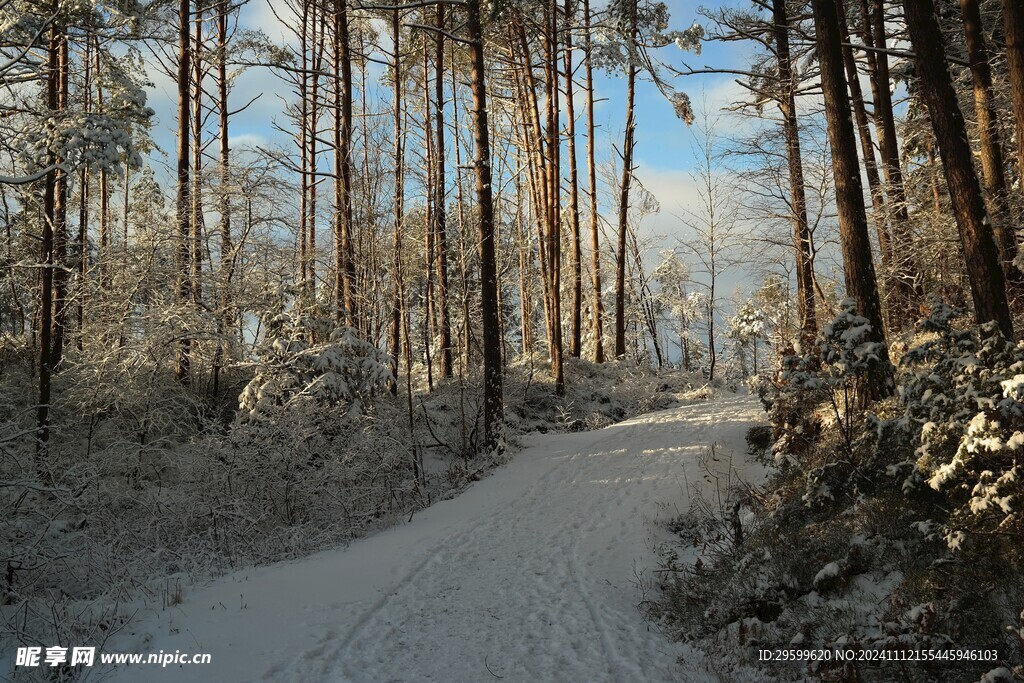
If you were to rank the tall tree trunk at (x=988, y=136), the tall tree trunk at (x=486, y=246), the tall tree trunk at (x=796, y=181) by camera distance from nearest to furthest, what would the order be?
the tall tree trunk at (x=988, y=136), the tall tree trunk at (x=486, y=246), the tall tree trunk at (x=796, y=181)

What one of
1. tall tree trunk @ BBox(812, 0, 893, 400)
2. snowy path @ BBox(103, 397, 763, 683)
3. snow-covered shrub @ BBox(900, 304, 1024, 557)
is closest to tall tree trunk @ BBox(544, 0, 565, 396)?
snowy path @ BBox(103, 397, 763, 683)

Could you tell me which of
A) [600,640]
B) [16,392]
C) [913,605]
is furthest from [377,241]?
[913,605]

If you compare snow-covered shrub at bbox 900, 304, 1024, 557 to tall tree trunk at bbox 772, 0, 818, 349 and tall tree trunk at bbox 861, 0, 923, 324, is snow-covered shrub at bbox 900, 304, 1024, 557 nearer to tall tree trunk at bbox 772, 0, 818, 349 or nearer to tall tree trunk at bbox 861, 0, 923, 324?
tall tree trunk at bbox 861, 0, 923, 324

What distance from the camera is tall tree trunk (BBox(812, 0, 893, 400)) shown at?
8039mm

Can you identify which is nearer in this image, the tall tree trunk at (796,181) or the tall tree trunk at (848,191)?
the tall tree trunk at (848,191)

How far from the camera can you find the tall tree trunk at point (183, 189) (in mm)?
Answer: 12117

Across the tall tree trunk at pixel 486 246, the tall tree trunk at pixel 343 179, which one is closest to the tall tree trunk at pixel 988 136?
the tall tree trunk at pixel 486 246

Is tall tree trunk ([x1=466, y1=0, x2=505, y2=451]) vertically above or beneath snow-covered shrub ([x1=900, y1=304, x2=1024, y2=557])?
above

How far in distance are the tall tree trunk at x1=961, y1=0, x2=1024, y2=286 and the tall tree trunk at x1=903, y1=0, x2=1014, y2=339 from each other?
5.70 ft

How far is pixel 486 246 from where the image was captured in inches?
514

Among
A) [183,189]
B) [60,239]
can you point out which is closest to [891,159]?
[183,189]

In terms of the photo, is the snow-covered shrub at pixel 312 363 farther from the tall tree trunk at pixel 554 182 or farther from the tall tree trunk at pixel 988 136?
the tall tree trunk at pixel 988 136

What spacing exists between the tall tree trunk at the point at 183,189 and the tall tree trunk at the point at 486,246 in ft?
19.4

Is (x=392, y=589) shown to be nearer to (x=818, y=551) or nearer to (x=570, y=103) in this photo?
(x=818, y=551)
